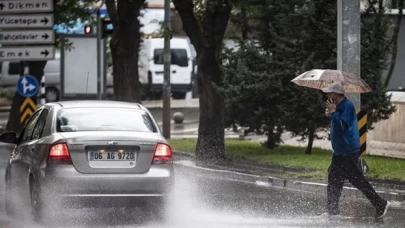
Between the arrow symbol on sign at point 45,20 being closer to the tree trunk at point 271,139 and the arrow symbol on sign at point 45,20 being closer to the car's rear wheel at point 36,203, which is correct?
the tree trunk at point 271,139

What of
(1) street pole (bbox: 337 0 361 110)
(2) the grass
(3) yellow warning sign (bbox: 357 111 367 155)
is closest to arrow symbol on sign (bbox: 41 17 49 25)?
(2) the grass

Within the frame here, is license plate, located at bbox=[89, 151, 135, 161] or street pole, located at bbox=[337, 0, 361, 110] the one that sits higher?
street pole, located at bbox=[337, 0, 361, 110]

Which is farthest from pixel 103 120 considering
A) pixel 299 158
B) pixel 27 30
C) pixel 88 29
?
pixel 88 29

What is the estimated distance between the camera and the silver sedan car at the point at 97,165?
44.7 ft

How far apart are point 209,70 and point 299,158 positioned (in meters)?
2.89

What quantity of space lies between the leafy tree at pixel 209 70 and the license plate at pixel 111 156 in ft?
37.9

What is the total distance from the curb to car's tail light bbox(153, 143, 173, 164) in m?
4.13

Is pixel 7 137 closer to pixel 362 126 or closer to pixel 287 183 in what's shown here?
pixel 287 183

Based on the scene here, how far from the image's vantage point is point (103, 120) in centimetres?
1438

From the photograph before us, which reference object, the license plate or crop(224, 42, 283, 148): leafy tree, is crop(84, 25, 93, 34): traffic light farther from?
the license plate

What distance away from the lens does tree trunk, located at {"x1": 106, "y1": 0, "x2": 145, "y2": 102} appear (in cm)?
3102

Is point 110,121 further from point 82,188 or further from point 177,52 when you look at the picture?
point 177,52

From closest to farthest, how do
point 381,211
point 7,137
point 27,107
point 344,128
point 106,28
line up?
point 344,128 → point 381,211 → point 7,137 → point 27,107 → point 106,28

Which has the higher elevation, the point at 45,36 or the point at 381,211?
the point at 45,36
